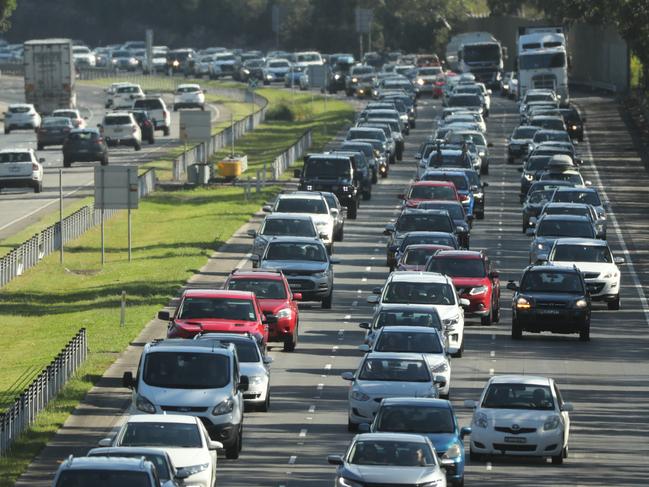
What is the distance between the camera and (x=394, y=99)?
343 ft

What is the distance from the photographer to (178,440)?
25781 mm

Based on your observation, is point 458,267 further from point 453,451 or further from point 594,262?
point 453,451

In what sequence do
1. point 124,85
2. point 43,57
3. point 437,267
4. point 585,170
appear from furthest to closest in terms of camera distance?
point 124,85, point 43,57, point 585,170, point 437,267

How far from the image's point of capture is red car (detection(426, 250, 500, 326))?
44.9m

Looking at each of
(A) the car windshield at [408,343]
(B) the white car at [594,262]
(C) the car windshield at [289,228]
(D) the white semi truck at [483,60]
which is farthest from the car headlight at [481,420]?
(D) the white semi truck at [483,60]

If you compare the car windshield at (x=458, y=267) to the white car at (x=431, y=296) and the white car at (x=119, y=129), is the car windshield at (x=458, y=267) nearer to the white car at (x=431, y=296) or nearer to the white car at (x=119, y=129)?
the white car at (x=431, y=296)

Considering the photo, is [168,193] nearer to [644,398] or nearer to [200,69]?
[644,398]

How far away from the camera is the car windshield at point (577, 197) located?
6025cm

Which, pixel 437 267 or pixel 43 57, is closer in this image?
pixel 437 267

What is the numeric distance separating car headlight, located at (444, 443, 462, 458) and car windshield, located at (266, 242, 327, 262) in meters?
19.6

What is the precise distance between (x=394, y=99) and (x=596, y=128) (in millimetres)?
10181

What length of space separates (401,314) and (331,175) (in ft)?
87.5

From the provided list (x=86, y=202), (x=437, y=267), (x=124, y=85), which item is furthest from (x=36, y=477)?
(x=124, y=85)

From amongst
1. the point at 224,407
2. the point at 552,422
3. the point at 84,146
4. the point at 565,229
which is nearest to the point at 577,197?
the point at 565,229
